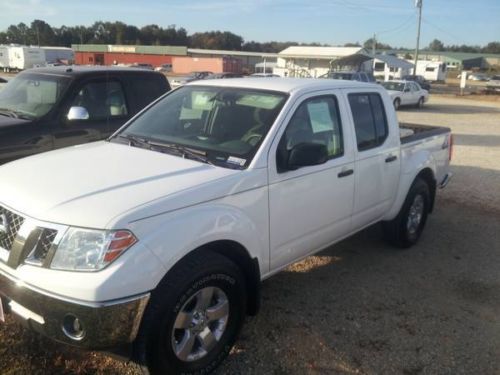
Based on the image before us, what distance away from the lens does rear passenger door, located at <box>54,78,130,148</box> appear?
19.4 ft

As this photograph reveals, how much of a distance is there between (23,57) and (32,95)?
5359 cm

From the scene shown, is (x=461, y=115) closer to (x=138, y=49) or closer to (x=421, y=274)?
(x=421, y=274)

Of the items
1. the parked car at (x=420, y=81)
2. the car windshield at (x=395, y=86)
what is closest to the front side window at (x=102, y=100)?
the car windshield at (x=395, y=86)

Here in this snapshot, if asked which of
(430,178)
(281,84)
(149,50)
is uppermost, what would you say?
(149,50)

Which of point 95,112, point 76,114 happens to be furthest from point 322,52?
point 76,114

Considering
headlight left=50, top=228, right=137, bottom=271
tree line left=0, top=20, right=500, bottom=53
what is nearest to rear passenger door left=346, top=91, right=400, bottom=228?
headlight left=50, top=228, right=137, bottom=271

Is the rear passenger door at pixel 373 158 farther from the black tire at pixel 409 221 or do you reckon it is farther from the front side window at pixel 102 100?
the front side window at pixel 102 100

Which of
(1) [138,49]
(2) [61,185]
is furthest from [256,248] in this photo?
(1) [138,49]

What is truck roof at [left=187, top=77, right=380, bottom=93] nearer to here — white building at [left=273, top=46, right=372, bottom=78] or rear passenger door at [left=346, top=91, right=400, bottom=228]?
rear passenger door at [left=346, top=91, right=400, bottom=228]

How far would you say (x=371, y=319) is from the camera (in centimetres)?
395

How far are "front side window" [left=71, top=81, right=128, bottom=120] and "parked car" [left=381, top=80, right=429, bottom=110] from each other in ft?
70.5

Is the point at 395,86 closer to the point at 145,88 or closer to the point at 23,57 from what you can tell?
the point at 145,88

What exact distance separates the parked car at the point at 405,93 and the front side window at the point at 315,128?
75.2ft

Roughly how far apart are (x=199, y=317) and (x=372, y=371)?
1248mm
